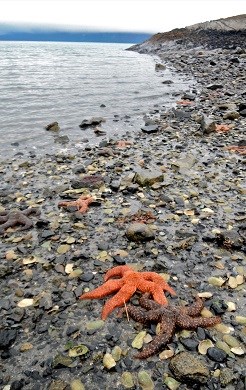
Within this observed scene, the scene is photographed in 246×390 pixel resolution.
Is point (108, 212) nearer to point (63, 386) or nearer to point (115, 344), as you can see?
point (115, 344)

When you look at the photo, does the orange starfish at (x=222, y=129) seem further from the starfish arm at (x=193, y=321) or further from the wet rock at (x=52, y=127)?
the starfish arm at (x=193, y=321)

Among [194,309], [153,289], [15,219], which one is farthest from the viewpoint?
[15,219]

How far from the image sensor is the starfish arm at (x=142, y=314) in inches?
164

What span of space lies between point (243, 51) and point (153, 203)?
4423cm

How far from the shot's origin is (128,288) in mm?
4586

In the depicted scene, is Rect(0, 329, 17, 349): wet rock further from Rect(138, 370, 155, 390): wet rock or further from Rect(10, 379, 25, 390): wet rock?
Rect(138, 370, 155, 390): wet rock

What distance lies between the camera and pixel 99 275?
5.31 meters

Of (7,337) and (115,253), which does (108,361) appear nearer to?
(7,337)

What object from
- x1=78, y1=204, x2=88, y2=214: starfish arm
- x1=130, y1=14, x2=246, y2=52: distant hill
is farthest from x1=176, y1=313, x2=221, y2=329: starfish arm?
x1=130, y1=14, x2=246, y2=52: distant hill

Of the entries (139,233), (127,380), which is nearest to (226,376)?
(127,380)

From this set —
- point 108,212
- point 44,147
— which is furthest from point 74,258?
point 44,147

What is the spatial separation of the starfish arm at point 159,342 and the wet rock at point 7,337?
1.70 m

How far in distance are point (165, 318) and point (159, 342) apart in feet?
1.04

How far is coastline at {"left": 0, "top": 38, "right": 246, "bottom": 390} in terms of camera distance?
3799 millimetres
